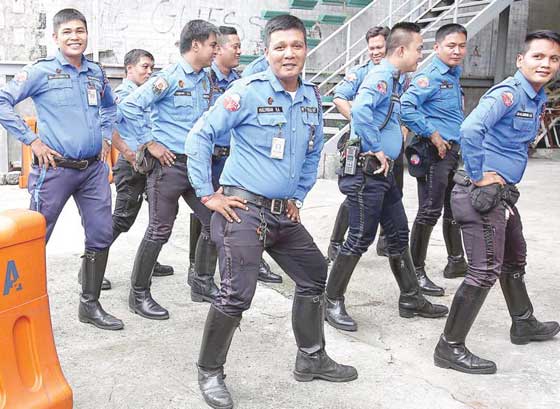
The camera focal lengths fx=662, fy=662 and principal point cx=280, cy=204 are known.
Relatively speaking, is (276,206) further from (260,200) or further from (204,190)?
(204,190)

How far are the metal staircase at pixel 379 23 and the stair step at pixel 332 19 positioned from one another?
0.74 feet

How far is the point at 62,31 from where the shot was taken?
13.7 feet

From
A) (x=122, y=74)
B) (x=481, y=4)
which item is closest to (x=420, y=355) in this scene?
(x=122, y=74)

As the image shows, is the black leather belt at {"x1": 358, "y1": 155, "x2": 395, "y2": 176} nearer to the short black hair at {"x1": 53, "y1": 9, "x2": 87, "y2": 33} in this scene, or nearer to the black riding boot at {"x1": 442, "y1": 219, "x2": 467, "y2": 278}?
the black riding boot at {"x1": 442, "y1": 219, "x2": 467, "y2": 278}

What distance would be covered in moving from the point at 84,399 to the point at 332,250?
3121 millimetres

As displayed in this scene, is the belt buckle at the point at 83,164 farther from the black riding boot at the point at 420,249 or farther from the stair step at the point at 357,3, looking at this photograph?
the stair step at the point at 357,3

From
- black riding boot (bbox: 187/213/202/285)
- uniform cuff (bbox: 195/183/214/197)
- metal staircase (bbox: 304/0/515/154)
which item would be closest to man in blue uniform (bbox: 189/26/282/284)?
black riding boot (bbox: 187/213/202/285)

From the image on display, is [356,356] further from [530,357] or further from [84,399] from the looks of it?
[84,399]

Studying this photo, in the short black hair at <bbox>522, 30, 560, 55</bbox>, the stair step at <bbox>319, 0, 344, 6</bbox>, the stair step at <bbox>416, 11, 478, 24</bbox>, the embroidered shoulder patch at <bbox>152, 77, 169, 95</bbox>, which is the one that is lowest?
the embroidered shoulder patch at <bbox>152, 77, 169, 95</bbox>

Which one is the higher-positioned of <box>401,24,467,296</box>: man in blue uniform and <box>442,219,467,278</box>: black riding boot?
<box>401,24,467,296</box>: man in blue uniform

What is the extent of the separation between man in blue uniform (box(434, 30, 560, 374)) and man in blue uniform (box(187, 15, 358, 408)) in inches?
35.8

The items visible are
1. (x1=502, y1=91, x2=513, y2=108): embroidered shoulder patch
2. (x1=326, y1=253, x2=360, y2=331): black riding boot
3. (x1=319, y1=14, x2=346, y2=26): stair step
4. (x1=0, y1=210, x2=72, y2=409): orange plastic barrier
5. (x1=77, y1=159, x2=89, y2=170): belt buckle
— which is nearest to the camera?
(x1=0, y1=210, x2=72, y2=409): orange plastic barrier

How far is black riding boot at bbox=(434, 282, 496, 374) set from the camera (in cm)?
373

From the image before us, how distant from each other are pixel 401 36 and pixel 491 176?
3.98 feet
